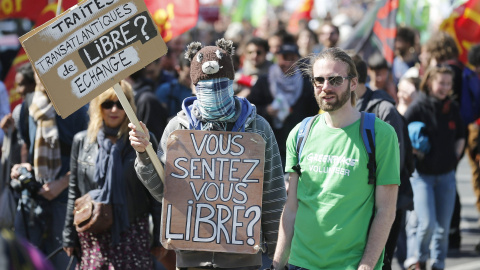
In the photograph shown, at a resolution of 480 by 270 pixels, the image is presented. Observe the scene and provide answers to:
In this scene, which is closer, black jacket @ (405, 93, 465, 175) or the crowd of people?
the crowd of people

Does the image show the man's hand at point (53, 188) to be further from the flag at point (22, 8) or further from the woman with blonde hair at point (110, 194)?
the flag at point (22, 8)

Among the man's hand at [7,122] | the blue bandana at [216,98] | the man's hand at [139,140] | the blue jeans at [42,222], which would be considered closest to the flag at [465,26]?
the man's hand at [7,122]

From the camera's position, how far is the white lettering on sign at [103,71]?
462 centimetres

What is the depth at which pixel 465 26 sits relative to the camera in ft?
37.7

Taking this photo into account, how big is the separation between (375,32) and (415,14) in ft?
24.7

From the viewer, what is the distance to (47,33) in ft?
14.9

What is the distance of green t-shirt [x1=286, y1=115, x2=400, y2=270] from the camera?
4.40 meters

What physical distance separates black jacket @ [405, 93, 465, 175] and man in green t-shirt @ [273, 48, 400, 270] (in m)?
3.28

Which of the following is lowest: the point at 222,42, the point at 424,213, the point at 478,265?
the point at 478,265

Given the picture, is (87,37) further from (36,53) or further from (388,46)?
(388,46)

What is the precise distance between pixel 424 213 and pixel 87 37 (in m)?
3.96

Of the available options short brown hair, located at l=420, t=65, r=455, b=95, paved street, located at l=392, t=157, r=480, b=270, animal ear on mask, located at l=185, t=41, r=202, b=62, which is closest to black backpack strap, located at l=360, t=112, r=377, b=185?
animal ear on mask, located at l=185, t=41, r=202, b=62

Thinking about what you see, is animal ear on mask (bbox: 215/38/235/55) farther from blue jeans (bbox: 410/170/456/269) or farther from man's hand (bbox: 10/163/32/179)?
blue jeans (bbox: 410/170/456/269)

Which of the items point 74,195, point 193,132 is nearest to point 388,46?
point 74,195
